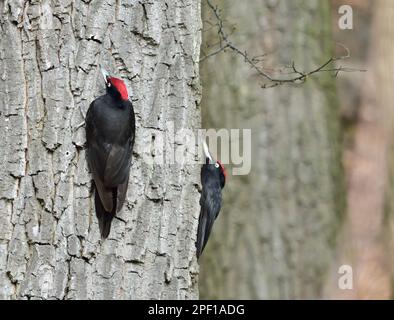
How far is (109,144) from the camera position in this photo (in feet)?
11.8

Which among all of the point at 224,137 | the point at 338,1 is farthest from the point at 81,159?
the point at 338,1

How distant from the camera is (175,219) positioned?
12.3ft

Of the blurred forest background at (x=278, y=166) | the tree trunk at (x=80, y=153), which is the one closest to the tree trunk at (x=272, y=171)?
the blurred forest background at (x=278, y=166)

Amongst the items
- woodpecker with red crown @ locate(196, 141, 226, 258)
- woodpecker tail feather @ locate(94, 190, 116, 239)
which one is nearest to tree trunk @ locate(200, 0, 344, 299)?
woodpecker with red crown @ locate(196, 141, 226, 258)

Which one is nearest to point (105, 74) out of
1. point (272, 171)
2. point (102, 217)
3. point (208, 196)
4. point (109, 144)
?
point (109, 144)

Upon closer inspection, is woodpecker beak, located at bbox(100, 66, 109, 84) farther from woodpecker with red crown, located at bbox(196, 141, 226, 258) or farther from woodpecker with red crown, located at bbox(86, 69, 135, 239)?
woodpecker with red crown, located at bbox(196, 141, 226, 258)

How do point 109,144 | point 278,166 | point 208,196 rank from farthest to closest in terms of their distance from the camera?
point 278,166 < point 208,196 < point 109,144

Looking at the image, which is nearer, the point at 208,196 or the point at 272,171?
the point at 208,196

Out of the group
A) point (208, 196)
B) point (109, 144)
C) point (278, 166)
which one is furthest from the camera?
point (278, 166)

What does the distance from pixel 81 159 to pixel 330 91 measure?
3225 mm

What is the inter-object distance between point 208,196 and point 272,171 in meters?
2.00

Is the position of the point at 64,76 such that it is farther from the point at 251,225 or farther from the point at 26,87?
the point at 251,225

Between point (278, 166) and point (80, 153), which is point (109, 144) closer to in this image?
point (80, 153)

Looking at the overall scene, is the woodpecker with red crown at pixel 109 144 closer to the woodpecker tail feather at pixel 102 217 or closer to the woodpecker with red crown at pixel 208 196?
the woodpecker tail feather at pixel 102 217
